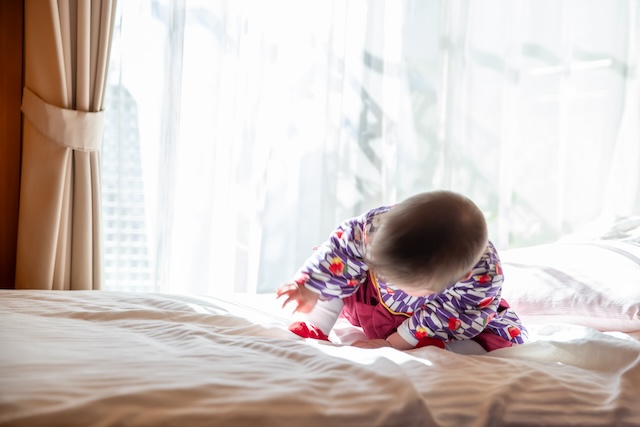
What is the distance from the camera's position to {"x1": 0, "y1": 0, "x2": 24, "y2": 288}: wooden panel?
8.23 ft

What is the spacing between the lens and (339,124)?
2877mm

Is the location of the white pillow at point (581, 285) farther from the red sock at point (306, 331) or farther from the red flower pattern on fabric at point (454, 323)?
the red sock at point (306, 331)

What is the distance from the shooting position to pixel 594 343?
130cm

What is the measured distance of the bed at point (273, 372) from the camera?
0.88m

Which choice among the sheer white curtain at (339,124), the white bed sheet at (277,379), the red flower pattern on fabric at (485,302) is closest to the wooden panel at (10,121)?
the sheer white curtain at (339,124)

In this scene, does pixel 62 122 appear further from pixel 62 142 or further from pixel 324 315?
pixel 324 315

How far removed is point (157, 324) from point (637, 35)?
97.2 inches

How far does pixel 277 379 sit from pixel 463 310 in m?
0.59

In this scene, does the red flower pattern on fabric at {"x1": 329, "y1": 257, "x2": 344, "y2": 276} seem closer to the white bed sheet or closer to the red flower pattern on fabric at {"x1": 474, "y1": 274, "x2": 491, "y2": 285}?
the white bed sheet

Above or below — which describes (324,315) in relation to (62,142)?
below

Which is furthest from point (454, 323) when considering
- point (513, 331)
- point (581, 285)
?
point (581, 285)

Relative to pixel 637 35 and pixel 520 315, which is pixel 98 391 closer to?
pixel 520 315

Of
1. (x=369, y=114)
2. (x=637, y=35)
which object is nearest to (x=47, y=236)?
(x=369, y=114)

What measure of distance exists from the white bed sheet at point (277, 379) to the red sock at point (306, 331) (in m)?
0.04
